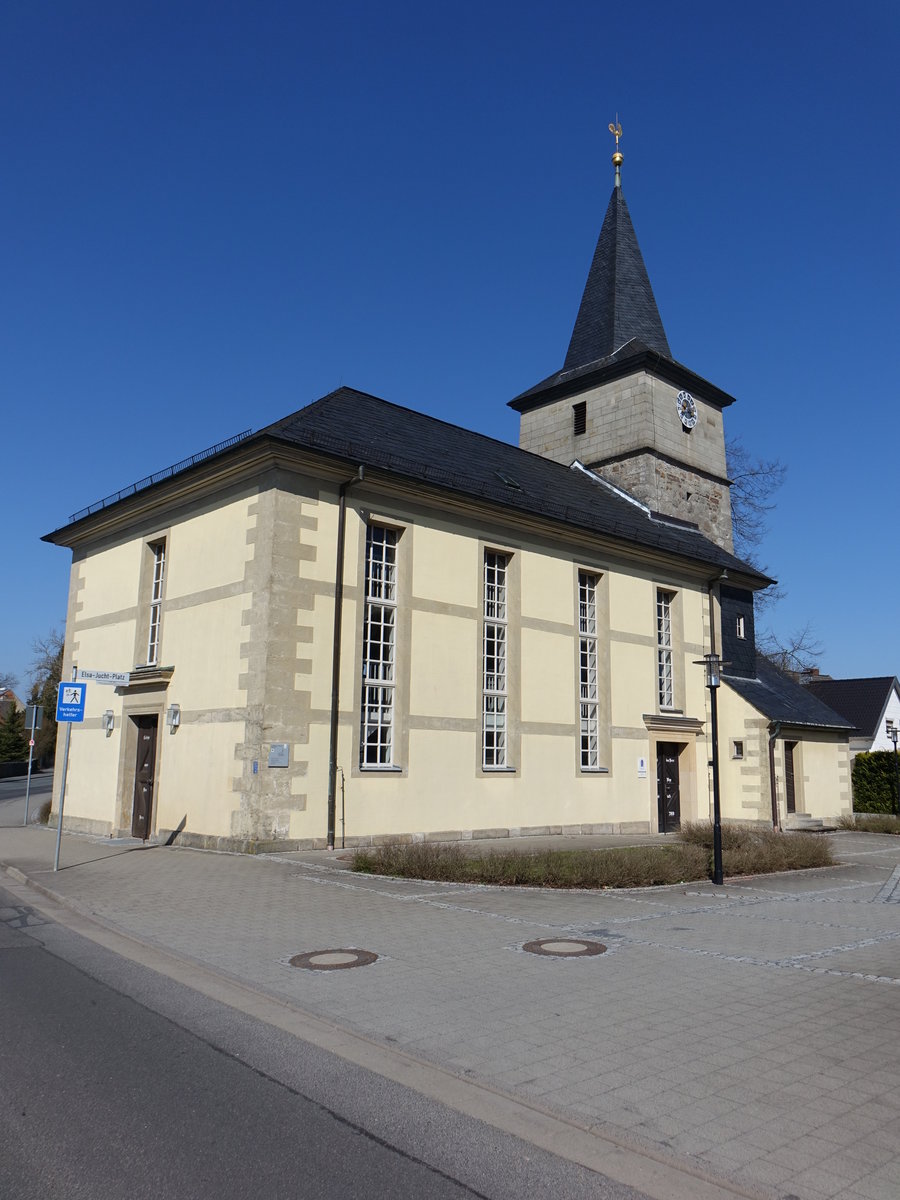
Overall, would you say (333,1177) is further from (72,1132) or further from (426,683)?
(426,683)

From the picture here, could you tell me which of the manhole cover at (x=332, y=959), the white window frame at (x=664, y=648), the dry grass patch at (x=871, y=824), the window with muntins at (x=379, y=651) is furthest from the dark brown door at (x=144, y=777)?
the dry grass patch at (x=871, y=824)

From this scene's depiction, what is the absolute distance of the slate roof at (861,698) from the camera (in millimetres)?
51250

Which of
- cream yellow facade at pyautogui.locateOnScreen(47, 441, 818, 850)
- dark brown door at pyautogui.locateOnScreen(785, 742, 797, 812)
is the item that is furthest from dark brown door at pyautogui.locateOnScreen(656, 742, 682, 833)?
dark brown door at pyautogui.locateOnScreen(785, 742, 797, 812)

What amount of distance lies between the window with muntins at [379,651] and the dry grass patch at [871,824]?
16333 millimetres

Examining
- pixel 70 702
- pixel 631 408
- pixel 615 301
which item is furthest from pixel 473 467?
pixel 615 301

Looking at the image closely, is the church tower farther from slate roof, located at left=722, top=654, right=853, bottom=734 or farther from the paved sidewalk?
the paved sidewalk

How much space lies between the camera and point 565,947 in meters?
8.48

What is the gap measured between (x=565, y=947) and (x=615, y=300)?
1194 inches

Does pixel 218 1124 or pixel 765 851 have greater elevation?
pixel 765 851

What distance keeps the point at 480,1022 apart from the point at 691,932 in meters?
4.13

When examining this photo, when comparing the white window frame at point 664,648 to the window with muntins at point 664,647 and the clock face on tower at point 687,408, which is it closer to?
the window with muntins at point 664,647

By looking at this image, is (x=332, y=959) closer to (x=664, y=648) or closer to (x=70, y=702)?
(x=70, y=702)

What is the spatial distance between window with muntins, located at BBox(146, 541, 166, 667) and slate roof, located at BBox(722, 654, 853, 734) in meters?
16.0

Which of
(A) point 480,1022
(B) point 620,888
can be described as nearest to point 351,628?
(B) point 620,888
